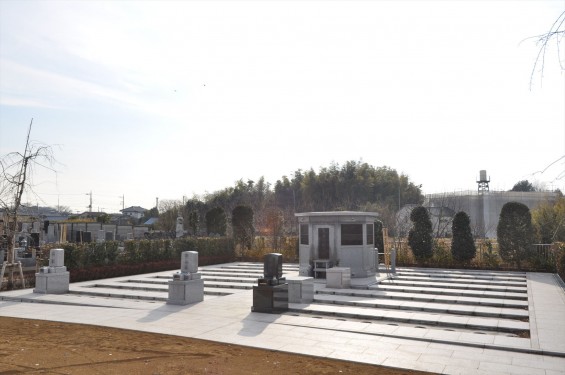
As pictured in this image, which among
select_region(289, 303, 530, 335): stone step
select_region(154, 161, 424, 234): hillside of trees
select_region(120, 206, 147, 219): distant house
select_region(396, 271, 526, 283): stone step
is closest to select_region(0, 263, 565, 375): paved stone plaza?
select_region(289, 303, 530, 335): stone step

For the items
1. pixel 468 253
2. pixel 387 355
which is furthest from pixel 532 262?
pixel 387 355

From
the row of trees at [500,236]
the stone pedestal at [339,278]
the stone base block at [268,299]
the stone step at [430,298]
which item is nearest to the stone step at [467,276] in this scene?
the row of trees at [500,236]

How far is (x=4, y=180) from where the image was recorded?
1518 centimetres

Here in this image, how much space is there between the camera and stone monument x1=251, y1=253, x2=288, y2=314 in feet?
35.3

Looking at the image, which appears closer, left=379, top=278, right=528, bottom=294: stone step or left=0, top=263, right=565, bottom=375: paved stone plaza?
left=0, top=263, right=565, bottom=375: paved stone plaza

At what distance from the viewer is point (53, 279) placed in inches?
549

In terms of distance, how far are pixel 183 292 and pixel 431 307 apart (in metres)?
→ 6.45

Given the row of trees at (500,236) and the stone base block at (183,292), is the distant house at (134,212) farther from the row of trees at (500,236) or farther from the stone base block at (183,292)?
the stone base block at (183,292)

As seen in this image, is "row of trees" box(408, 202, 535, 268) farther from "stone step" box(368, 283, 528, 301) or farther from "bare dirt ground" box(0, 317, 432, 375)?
"bare dirt ground" box(0, 317, 432, 375)

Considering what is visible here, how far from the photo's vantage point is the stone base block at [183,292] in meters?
11.8

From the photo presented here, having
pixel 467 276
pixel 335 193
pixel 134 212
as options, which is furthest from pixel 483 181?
pixel 134 212

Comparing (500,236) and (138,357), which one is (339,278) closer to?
(138,357)

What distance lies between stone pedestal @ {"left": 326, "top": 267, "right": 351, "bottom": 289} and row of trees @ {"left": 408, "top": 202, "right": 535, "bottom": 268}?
1026 cm

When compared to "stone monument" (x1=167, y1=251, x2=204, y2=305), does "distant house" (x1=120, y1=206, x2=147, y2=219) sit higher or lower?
higher
